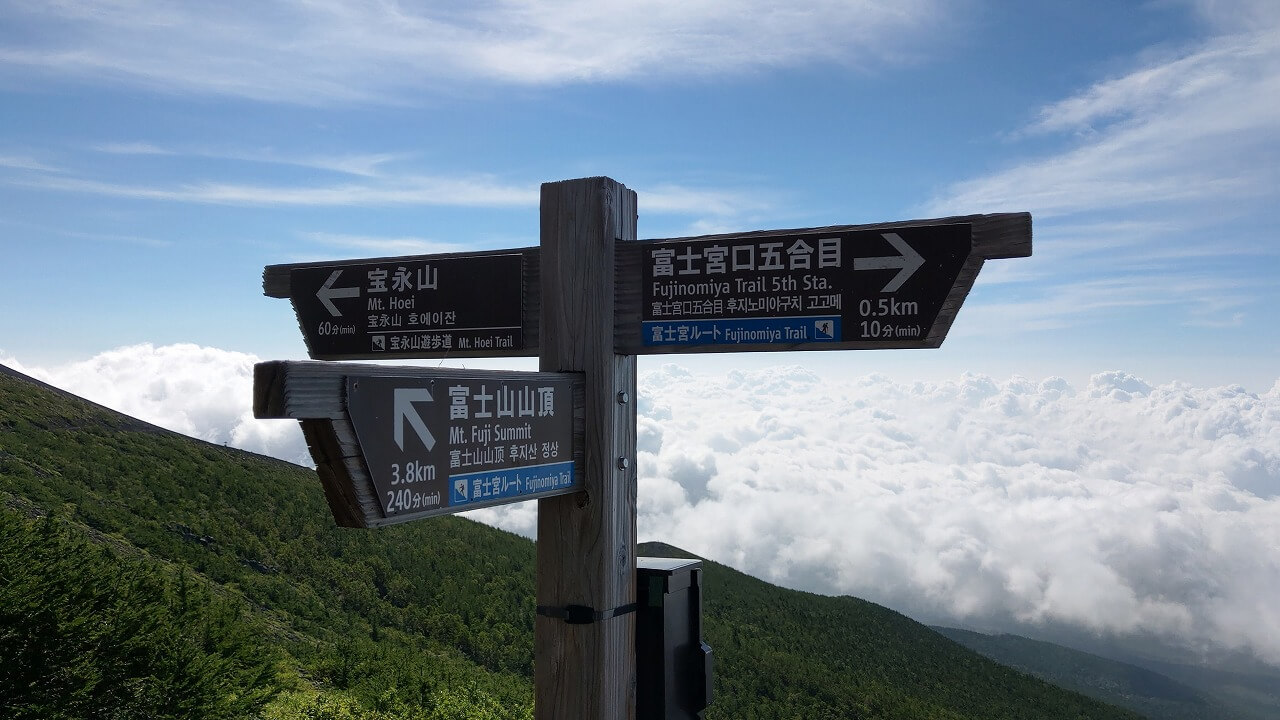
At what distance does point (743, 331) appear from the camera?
3531 mm

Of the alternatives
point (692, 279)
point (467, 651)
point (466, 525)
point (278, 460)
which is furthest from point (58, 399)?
point (692, 279)

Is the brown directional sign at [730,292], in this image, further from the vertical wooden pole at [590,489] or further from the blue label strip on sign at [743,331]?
the vertical wooden pole at [590,489]

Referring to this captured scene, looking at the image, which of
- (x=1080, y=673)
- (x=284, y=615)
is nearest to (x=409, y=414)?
(x=284, y=615)

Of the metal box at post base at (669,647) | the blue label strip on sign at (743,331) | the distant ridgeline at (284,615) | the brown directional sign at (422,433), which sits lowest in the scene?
the distant ridgeline at (284,615)

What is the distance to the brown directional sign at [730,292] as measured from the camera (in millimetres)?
3340

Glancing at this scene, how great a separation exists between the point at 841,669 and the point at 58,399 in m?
28.0

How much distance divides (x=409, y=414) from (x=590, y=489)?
1.09 m

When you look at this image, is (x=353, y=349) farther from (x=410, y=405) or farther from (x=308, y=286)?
(x=410, y=405)

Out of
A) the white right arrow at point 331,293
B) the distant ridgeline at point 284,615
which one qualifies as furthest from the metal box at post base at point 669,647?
the distant ridgeline at point 284,615

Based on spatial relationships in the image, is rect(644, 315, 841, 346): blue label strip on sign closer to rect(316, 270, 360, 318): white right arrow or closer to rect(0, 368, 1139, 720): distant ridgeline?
rect(316, 270, 360, 318): white right arrow

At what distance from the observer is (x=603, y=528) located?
11.7ft

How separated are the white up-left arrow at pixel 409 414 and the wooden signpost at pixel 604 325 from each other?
0.24m

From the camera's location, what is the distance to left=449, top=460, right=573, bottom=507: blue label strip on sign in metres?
2.84

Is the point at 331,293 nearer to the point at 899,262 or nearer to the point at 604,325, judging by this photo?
the point at 604,325
